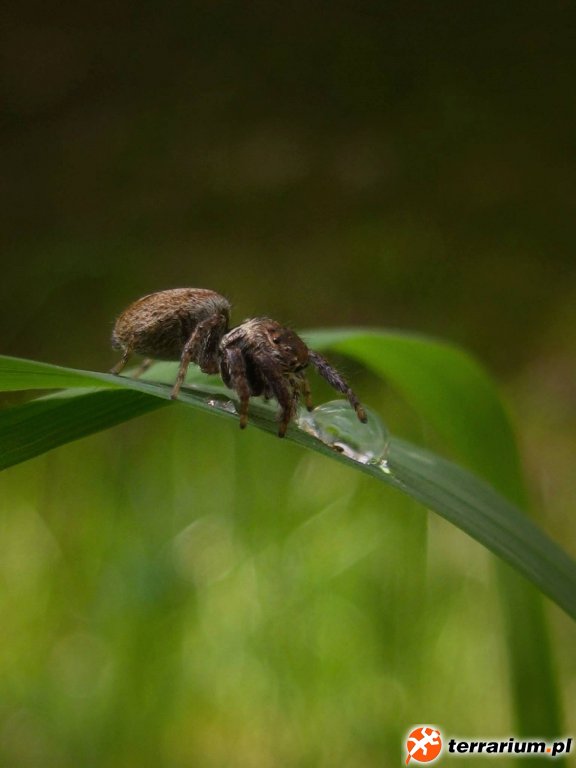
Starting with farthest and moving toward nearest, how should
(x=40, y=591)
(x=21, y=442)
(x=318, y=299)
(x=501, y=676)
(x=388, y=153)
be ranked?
(x=388, y=153)
(x=318, y=299)
(x=40, y=591)
(x=501, y=676)
(x=21, y=442)

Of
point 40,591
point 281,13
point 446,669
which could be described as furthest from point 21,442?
point 281,13

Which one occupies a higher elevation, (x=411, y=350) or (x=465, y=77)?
→ (x=465, y=77)

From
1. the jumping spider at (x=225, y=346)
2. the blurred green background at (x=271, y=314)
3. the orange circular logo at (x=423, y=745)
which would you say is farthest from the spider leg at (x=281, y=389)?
the orange circular logo at (x=423, y=745)

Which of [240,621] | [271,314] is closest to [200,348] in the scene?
[240,621]

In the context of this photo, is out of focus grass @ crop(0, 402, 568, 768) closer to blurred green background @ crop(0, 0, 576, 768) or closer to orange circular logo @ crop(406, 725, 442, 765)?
blurred green background @ crop(0, 0, 576, 768)

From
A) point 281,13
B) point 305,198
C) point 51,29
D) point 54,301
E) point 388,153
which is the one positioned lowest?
point 54,301

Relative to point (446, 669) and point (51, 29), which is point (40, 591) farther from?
point (51, 29)
